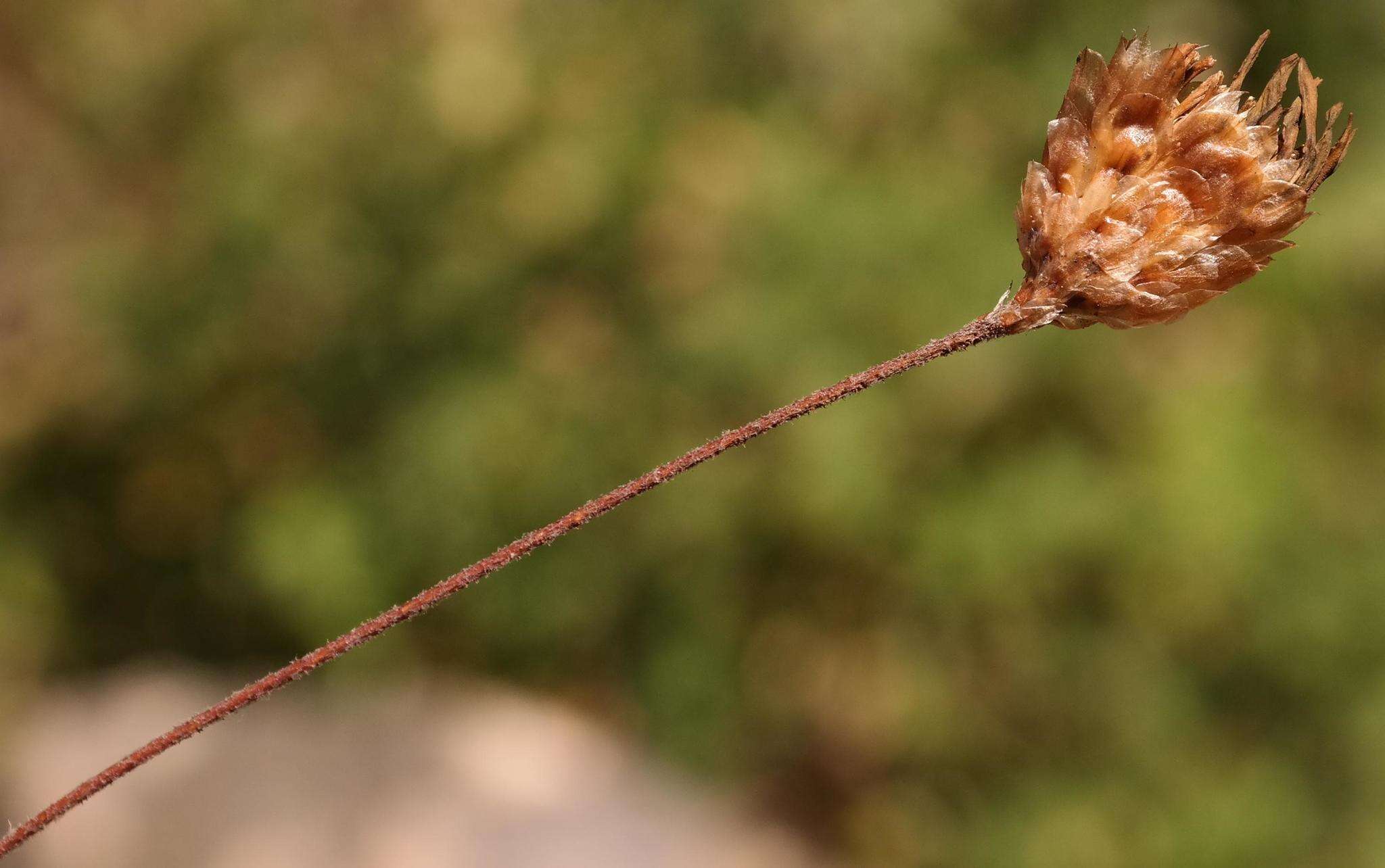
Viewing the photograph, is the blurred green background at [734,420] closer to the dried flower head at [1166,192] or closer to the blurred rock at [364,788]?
the blurred rock at [364,788]

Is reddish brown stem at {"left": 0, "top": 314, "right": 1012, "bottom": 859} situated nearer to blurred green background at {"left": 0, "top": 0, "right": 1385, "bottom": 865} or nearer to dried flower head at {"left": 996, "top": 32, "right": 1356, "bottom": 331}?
dried flower head at {"left": 996, "top": 32, "right": 1356, "bottom": 331}

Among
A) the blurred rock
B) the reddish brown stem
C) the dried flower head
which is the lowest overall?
the reddish brown stem

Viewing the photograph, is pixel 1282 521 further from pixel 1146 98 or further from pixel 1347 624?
pixel 1146 98

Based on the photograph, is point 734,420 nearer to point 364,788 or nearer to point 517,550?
point 364,788

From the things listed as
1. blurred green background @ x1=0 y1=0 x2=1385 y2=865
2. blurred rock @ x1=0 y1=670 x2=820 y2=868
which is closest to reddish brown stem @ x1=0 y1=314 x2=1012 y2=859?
blurred green background @ x1=0 y1=0 x2=1385 y2=865

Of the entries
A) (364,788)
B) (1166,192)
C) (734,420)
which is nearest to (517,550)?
(1166,192)
